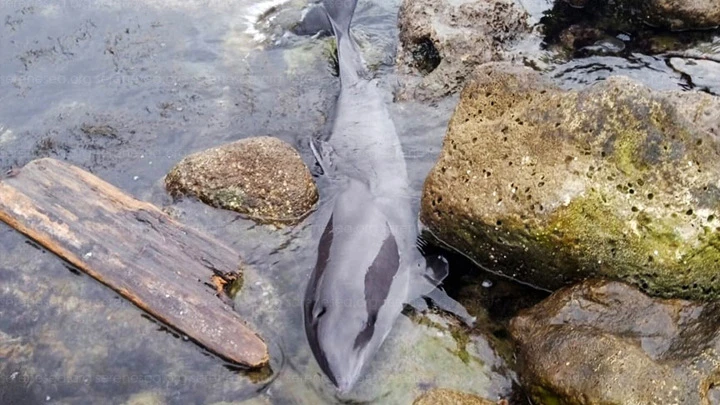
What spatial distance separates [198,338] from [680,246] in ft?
11.2

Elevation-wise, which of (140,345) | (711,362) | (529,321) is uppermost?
(711,362)

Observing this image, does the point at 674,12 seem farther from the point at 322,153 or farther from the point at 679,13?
the point at 322,153

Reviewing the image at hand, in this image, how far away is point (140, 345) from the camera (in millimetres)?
5102

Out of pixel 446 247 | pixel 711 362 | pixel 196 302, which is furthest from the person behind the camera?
pixel 446 247

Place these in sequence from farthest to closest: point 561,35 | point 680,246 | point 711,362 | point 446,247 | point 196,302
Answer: point 561,35 → point 446,247 → point 196,302 → point 680,246 → point 711,362

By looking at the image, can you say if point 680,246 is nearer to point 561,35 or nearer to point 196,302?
point 196,302

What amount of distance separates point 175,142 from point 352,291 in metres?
2.71

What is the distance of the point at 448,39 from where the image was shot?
7578 millimetres

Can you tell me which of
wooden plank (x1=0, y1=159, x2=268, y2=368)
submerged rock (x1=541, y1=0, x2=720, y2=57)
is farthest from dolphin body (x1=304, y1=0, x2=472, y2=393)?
submerged rock (x1=541, y1=0, x2=720, y2=57)

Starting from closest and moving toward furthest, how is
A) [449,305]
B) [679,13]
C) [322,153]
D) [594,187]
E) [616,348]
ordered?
1. [616,348]
2. [594,187]
3. [449,305]
4. [322,153]
5. [679,13]

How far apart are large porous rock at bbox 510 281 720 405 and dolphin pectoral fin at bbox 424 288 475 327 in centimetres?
46

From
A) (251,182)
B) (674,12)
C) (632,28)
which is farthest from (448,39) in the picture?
(251,182)

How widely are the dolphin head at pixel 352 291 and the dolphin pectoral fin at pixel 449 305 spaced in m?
0.27

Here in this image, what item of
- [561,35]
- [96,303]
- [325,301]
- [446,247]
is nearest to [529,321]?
[446,247]
